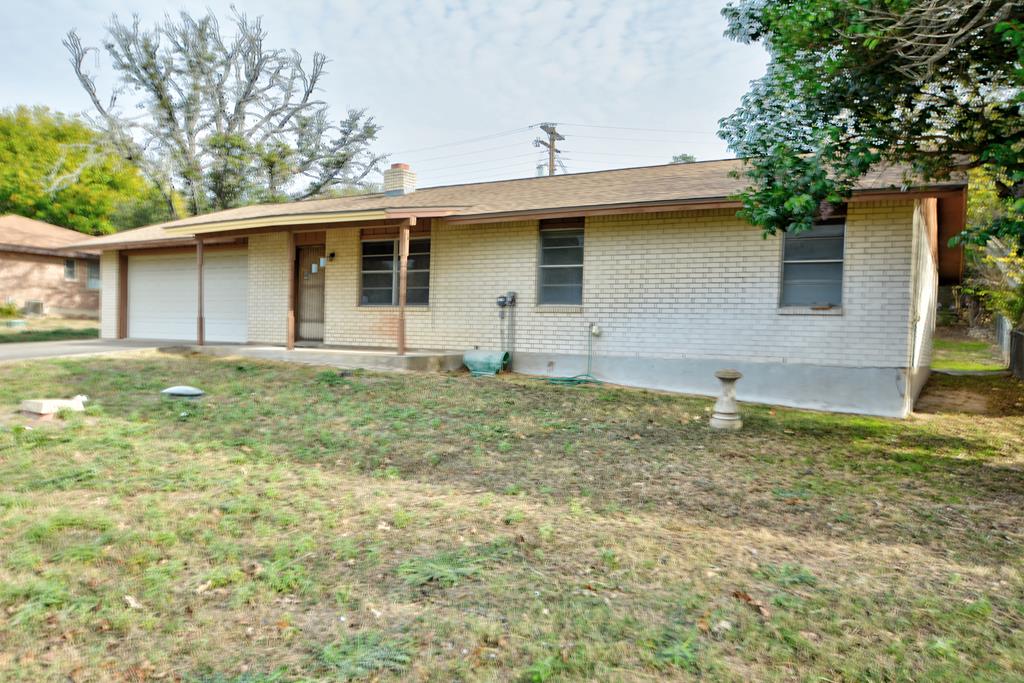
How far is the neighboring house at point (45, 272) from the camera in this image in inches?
998

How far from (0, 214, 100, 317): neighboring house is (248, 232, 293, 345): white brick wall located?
14.4 meters

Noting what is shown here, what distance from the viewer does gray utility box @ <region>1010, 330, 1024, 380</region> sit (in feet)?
48.8

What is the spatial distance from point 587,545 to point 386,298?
9.78 meters

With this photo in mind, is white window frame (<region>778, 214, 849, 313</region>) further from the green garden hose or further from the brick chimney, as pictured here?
the brick chimney

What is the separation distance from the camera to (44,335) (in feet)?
62.1

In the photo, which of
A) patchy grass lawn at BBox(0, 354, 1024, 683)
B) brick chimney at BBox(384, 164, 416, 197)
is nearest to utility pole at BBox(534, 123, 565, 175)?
brick chimney at BBox(384, 164, 416, 197)

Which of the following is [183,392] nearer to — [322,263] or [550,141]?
[322,263]

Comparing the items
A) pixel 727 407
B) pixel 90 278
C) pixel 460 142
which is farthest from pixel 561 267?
pixel 460 142

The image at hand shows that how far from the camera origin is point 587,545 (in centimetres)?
422

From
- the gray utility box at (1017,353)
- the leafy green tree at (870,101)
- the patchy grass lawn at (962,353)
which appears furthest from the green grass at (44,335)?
the patchy grass lawn at (962,353)

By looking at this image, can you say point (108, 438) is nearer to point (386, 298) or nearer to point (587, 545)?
point (587, 545)

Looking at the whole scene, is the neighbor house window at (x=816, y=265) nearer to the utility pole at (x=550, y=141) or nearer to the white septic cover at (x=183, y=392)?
the white septic cover at (x=183, y=392)

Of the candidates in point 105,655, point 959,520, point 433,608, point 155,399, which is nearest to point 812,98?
point 959,520

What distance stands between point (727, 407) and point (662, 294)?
128 inches
